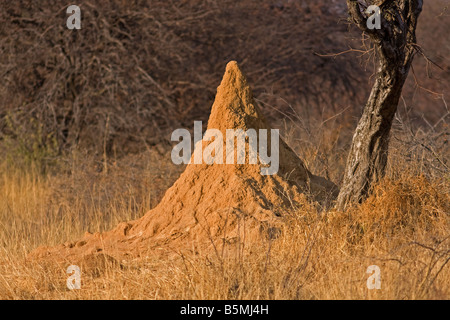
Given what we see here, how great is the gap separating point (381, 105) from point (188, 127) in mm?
6703

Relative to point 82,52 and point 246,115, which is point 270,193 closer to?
point 246,115

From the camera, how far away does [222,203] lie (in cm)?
486

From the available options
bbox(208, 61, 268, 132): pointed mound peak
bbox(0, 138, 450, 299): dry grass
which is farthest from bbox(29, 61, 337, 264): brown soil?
bbox(0, 138, 450, 299): dry grass

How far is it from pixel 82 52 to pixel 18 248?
4.97 meters

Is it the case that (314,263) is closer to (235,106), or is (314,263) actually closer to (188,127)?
(235,106)

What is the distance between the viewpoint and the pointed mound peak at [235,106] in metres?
5.13

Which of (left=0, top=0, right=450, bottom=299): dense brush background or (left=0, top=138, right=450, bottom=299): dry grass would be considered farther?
(left=0, top=0, right=450, bottom=299): dense brush background

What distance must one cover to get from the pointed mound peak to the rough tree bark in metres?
0.85

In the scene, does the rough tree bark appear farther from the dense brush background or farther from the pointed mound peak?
the pointed mound peak

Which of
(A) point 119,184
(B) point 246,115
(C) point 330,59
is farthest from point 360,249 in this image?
(C) point 330,59

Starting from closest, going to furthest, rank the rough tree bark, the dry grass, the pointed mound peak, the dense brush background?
the dry grass < the dense brush background < the rough tree bark < the pointed mound peak

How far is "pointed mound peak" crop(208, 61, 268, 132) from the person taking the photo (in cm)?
513

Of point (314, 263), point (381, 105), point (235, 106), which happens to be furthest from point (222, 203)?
point (381, 105)

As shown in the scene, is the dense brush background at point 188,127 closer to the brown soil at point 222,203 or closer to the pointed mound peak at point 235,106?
the brown soil at point 222,203
